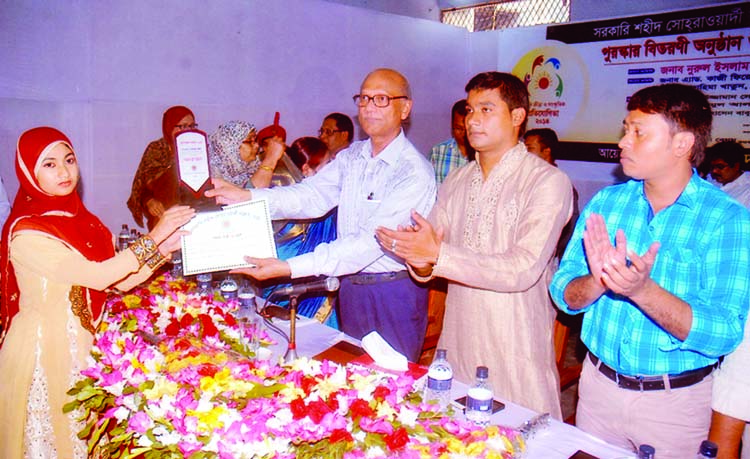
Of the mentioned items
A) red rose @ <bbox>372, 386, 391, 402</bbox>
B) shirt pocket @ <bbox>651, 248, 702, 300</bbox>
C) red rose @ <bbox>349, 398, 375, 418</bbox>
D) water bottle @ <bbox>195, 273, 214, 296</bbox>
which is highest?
shirt pocket @ <bbox>651, 248, 702, 300</bbox>

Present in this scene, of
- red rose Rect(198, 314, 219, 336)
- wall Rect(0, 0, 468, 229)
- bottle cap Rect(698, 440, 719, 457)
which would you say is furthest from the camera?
wall Rect(0, 0, 468, 229)

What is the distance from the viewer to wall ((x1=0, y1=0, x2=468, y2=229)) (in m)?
4.71

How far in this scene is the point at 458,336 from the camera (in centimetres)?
260

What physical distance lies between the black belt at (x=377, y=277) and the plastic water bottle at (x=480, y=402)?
118 cm

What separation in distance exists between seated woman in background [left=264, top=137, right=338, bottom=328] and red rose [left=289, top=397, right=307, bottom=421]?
6.22ft

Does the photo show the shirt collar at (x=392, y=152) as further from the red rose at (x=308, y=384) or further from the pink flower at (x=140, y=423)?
the pink flower at (x=140, y=423)

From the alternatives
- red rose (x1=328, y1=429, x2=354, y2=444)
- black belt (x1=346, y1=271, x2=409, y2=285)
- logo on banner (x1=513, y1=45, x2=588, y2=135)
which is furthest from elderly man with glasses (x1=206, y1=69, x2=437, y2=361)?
logo on banner (x1=513, y1=45, x2=588, y2=135)

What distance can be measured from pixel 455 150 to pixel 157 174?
110 inches

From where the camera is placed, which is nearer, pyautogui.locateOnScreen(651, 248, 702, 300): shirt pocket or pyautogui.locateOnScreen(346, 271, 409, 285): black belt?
pyautogui.locateOnScreen(651, 248, 702, 300): shirt pocket

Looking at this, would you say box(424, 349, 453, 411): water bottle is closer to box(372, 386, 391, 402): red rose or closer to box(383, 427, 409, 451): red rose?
box(372, 386, 391, 402): red rose

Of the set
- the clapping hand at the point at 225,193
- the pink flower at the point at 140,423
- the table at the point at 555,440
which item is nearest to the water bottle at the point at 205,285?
the clapping hand at the point at 225,193

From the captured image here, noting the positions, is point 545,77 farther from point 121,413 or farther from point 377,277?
point 121,413

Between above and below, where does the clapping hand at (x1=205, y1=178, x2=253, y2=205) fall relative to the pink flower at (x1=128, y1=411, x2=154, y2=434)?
above

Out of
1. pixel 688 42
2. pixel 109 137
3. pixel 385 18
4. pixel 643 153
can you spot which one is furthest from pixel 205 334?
pixel 688 42
